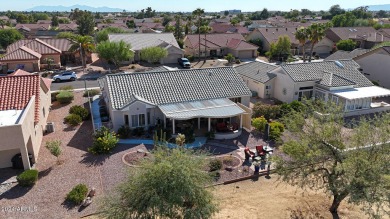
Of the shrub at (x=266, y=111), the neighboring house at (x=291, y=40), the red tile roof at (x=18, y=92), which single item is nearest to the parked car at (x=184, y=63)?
the neighboring house at (x=291, y=40)

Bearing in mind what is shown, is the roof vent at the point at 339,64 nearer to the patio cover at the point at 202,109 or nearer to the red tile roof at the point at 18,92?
the patio cover at the point at 202,109

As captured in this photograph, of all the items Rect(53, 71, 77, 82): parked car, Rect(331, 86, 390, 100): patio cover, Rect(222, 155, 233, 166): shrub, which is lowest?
Rect(222, 155, 233, 166): shrub

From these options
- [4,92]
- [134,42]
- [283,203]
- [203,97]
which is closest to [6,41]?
[134,42]

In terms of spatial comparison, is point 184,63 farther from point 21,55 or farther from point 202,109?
point 202,109

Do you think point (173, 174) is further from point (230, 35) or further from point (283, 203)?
point (230, 35)

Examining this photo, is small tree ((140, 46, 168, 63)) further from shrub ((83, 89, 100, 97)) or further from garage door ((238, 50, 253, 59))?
shrub ((83, 89, 100, 97))

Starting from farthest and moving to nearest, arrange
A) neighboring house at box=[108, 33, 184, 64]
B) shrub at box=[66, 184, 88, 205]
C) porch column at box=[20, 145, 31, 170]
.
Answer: neighboring house at box=[108, 33, 184, 64] < porch column at box=[20, 145, 31, 170] < shrub at box=[66, 184, 88, 205]

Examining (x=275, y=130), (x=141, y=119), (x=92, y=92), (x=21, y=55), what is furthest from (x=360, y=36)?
(x=21, y=55)

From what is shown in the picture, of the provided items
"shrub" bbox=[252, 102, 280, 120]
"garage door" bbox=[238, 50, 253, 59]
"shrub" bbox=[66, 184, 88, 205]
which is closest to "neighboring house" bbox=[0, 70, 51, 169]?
"shrub" bbox=[66, 184, 88, 205]
